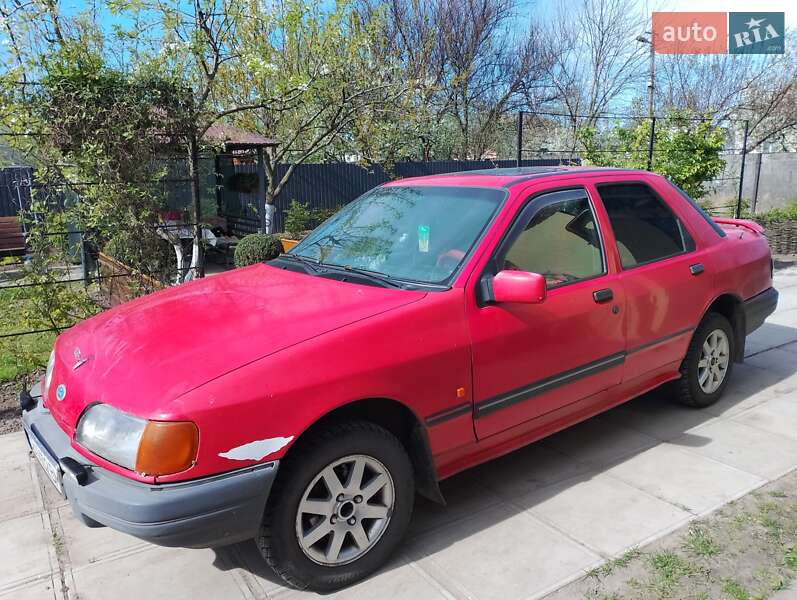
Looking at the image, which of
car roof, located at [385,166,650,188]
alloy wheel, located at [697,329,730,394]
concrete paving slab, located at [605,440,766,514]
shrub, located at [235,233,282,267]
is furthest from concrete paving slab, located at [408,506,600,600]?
shrub, located at [235,233,282,267]

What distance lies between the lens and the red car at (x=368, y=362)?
2.44 metres

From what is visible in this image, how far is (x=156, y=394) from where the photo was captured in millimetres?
2447

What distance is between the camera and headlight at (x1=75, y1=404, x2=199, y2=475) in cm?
235

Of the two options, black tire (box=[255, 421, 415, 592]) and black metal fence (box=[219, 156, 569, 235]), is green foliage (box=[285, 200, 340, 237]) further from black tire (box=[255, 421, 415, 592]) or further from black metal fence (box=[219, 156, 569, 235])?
black tire (box=[255, 421, 415, 592])

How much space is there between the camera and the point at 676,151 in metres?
10.5

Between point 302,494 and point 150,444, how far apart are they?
24.5 inches

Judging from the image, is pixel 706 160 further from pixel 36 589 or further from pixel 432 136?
pixel 432 136

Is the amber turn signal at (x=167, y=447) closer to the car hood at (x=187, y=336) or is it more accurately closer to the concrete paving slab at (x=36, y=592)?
the car hood at (x=187, y=336)

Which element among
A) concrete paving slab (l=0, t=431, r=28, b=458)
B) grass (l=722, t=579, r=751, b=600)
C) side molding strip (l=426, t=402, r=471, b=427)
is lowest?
grass (l=722, t=579, r=751, b=600)

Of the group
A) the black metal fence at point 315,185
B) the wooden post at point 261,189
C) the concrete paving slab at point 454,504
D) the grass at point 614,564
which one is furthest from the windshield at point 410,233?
the black metal fence at point 315,185

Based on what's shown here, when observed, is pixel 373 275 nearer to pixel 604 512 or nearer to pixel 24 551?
pixel 604 512

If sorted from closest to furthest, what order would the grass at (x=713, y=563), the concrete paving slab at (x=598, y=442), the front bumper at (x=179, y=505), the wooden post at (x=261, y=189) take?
the front bumper at (x=179, y=505) → the grass at (x=713, y=563) → the concrete paving slab at (x=598, y=442) → the wooden post at (x=261, y=189)

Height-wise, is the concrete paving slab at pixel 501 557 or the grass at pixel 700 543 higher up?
the grass at pixel 700 543

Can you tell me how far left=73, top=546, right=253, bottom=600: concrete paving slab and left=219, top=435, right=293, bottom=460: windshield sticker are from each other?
2.53 feet
